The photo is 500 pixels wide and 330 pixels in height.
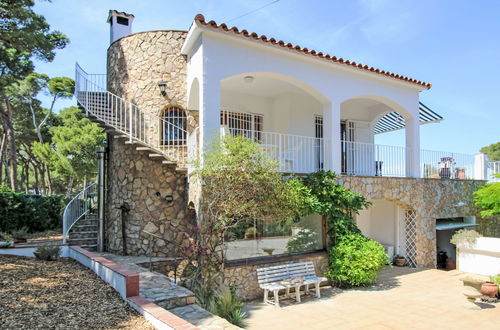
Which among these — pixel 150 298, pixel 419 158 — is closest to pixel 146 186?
pixel 150 298

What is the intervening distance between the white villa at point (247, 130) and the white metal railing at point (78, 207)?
1.66 m

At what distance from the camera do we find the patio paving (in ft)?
25.8

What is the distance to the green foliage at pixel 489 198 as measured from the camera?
48.1ft

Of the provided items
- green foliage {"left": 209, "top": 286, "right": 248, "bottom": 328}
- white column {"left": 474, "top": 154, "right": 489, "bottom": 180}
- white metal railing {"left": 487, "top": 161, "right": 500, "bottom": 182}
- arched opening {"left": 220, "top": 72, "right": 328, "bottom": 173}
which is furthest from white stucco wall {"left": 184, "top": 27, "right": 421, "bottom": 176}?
white metal railing {"left": 487, "top": 161, "right": 500, "bottom": 182}

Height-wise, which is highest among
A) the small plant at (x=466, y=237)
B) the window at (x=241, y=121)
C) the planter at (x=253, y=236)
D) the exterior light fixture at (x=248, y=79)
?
the exterior light fixture at (x=248, y=79)

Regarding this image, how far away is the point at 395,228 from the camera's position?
14.9m

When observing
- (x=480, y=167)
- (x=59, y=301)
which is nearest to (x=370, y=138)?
(x=480, y=167)

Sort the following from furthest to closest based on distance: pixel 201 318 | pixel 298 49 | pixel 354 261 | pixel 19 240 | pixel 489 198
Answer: pixel 489 198, pixel 19 240, pixel 298 49, pixel 354 261, pixel 201 318

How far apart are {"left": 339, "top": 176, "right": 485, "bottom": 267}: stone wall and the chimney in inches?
438

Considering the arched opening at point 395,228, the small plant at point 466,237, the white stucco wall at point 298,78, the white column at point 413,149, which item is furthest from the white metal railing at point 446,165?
the small plant at point 466,237

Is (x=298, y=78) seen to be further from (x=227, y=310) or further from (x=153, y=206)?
(x=227, y=310)

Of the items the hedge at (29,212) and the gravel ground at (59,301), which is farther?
the hedge at (29,212)

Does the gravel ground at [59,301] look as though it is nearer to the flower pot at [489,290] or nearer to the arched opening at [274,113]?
the arched opening at [274,113]

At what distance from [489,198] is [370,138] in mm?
5893
